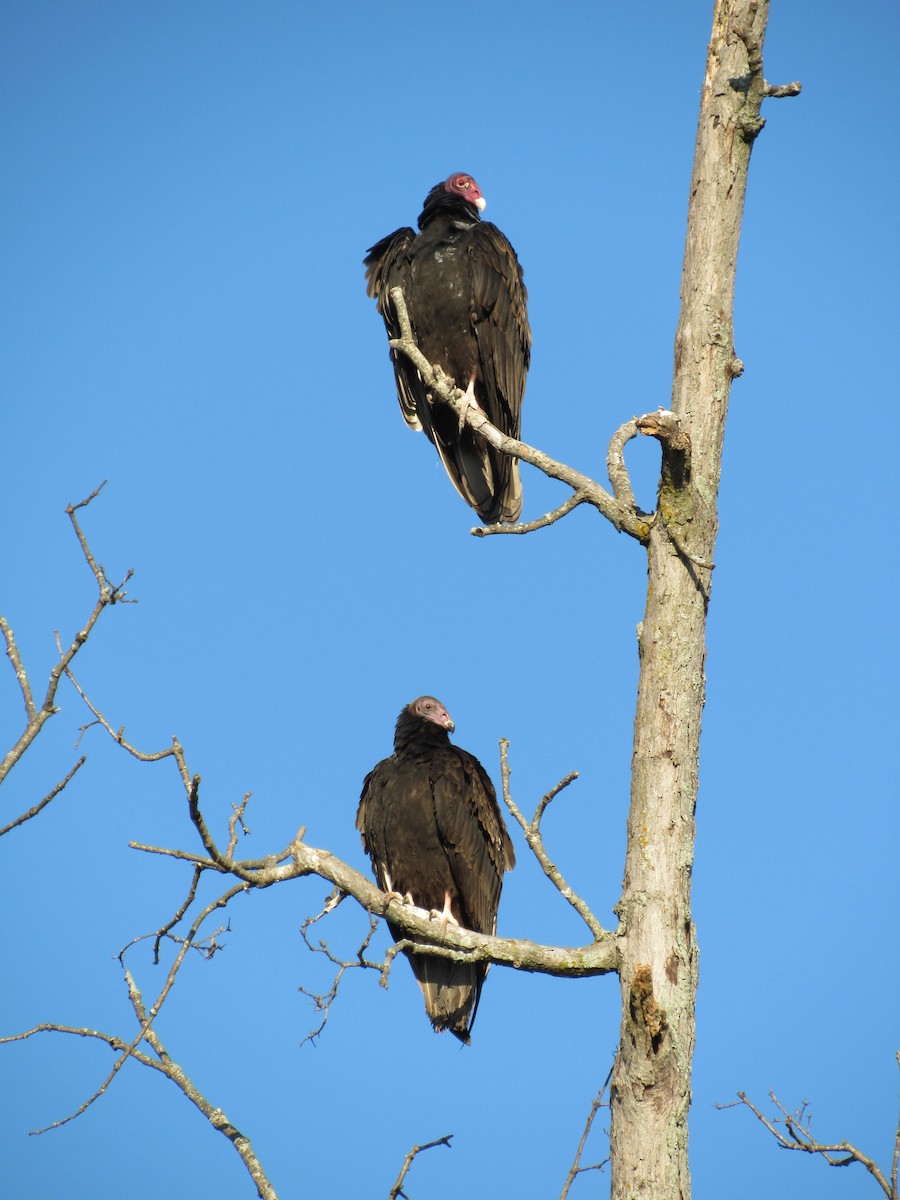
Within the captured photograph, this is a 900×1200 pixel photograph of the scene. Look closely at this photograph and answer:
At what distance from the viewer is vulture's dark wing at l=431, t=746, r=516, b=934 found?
4.63 m

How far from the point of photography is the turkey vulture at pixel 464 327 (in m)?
5.02

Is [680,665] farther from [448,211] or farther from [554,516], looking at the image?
[448,211]

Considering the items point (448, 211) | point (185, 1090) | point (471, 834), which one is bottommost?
point (185, 1090)

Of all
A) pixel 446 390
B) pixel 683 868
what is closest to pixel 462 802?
pixel 446 390

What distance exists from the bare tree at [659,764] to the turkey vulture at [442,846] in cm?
126

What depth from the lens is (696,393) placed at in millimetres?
3178

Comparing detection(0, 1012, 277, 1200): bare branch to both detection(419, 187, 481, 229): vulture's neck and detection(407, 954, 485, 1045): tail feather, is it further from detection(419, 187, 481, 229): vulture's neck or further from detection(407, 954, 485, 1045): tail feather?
detection(419, 187, 481, 229): vulture's neck

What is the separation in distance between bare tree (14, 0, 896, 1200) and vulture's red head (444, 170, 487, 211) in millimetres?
2158

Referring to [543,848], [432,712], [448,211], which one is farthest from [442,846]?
[448,211]

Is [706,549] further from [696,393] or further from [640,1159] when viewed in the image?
[640,1159]

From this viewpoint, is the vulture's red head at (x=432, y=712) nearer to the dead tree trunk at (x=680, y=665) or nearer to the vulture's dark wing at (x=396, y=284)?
the vulture's dark wing at (x=396, y=284)

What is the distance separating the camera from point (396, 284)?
5148mm

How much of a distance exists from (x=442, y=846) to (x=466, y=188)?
2817 mm

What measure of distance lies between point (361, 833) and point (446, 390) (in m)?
1.73
